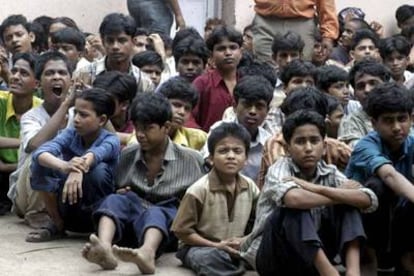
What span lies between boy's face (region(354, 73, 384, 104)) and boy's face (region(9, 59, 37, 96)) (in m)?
2.02

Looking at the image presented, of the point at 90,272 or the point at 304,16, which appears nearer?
the point at 90,272

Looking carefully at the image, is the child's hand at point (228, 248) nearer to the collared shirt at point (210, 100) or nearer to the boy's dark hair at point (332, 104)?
the boy's dark hair at point (332, 104)

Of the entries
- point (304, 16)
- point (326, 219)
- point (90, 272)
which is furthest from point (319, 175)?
point (304, 16)

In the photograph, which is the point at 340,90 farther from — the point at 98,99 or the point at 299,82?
the point at 98,99

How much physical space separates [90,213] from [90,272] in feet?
1.76

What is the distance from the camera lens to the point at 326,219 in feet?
15.4

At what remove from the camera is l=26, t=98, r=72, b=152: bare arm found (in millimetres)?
5641

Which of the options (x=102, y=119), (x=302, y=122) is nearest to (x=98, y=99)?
(x=102, y=119)

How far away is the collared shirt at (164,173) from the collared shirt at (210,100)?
1.12m

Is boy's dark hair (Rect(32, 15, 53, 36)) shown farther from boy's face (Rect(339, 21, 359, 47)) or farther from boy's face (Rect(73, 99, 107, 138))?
boy's face (Rect(73, 99, 107, 138))

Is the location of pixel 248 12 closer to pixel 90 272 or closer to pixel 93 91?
pixel 93 91

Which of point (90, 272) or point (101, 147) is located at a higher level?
point (101, 147)

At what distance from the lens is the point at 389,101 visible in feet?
16.1

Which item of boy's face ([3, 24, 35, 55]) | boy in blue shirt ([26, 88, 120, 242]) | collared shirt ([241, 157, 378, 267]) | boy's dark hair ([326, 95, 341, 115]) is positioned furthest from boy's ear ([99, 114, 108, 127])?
boy's face ([3, 24, 35, 55])
